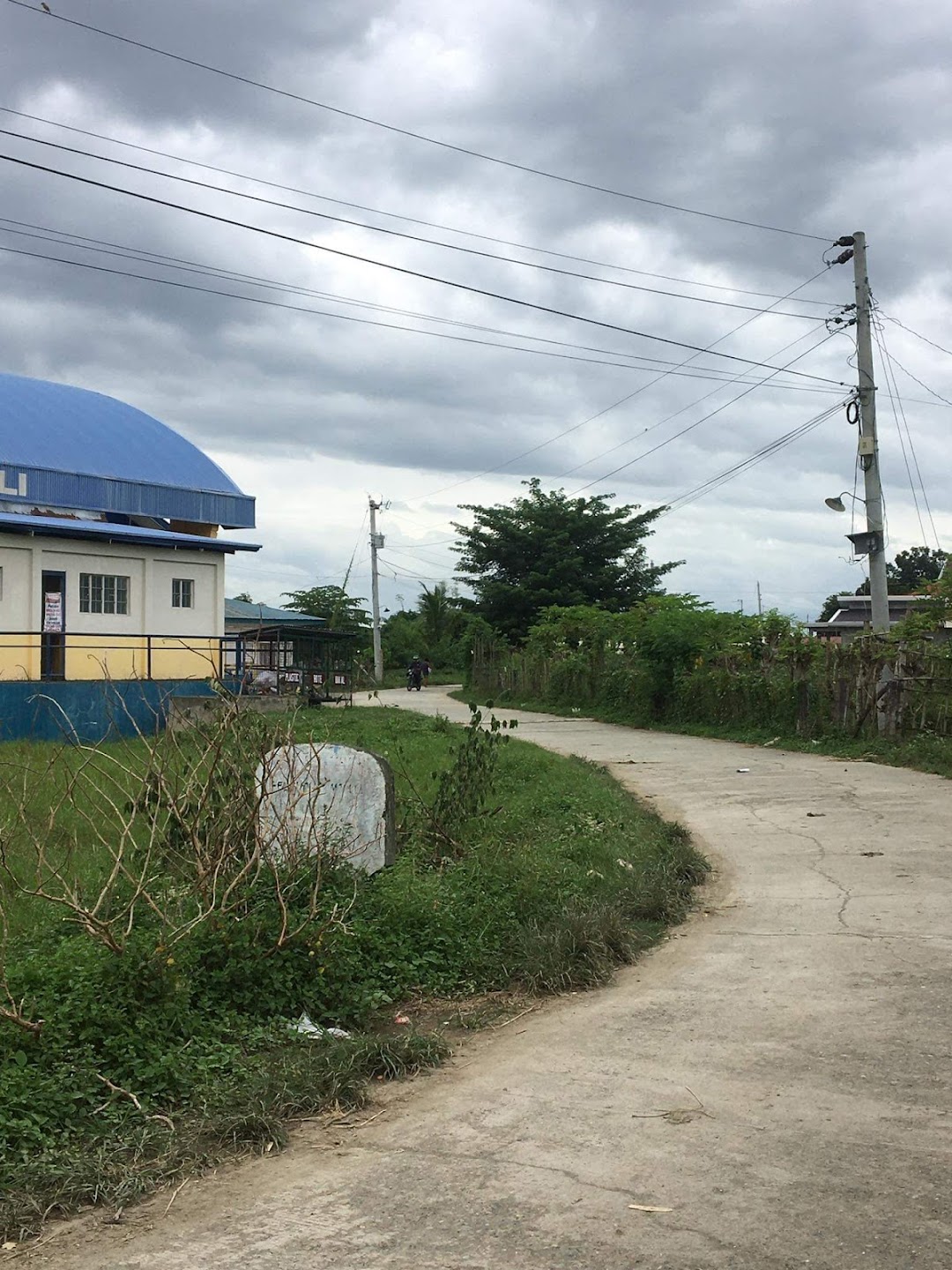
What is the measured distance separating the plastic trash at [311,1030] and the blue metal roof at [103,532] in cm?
1850

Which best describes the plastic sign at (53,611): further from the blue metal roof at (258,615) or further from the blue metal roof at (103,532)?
the blue metal roof at (258,615)

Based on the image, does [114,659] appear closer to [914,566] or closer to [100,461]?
[100,461]

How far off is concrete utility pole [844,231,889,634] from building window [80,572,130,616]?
1484cm

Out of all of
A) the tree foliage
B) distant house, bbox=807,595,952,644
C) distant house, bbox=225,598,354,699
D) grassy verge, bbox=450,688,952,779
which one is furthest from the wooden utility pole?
the tree foliage

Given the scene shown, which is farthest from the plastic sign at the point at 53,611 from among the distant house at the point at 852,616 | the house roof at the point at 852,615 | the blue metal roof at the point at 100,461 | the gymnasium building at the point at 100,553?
the house roof at the point at 852,615

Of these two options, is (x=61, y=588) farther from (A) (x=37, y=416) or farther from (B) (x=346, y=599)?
(B) (x=346, y=599)

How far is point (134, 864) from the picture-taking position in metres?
7.66

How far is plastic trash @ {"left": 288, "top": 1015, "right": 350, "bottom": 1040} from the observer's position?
575 centimetres

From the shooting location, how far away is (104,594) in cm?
2477

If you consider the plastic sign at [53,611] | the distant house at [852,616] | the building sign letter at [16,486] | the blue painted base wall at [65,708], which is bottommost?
the blue painted base wall at [65,708]

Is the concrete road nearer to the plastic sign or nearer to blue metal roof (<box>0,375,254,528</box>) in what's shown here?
the plastic sign

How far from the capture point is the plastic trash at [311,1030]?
575cm

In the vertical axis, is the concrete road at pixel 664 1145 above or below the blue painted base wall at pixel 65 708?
below

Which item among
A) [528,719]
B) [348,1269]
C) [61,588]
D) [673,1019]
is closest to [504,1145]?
[348,1269]
